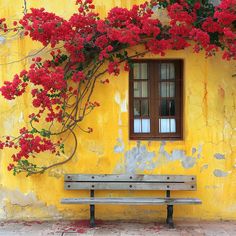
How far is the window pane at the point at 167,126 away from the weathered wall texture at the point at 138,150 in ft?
0.76

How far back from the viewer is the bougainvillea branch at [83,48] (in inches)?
244

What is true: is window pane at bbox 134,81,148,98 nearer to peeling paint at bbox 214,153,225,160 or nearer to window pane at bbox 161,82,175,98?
window pane at bbox 161,82,175,98

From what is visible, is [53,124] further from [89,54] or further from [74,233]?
[74,233]

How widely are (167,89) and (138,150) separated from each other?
1031 mm

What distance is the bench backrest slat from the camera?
22.2ft

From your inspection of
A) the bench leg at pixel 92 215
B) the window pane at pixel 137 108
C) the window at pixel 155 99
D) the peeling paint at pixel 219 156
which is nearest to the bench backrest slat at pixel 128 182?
the bench leg at pixel 92 215

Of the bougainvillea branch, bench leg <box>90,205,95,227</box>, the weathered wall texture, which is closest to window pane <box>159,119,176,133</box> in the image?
the weathered wall texture

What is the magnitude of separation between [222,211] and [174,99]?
182 centimetres

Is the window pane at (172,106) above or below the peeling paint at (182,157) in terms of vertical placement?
above

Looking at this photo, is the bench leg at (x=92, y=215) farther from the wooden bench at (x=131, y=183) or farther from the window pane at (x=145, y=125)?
the window pane at (x=145, y=125)

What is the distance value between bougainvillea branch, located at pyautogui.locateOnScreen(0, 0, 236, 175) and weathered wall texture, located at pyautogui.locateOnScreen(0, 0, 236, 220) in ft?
0.61

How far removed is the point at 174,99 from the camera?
23.2ft

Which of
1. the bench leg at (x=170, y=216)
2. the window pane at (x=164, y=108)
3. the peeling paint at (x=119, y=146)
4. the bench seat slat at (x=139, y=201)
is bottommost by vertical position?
the bench leg at (x=170, y=216)

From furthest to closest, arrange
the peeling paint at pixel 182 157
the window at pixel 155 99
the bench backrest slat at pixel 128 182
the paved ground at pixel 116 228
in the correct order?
the window at pixel 155 99 < the peeling paint at pixel 182 157 < the bench backrest slat at pixel 128 182 < the paved ground at pixel 116 228
